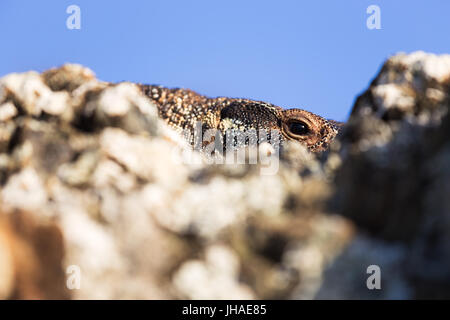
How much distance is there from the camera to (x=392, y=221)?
178 centimetres

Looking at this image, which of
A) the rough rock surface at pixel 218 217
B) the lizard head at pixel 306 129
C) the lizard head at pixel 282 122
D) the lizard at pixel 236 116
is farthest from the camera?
the lizard head at pixel 306 129

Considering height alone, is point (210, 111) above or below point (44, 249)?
above

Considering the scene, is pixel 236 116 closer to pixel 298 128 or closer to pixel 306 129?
pixel 298 128

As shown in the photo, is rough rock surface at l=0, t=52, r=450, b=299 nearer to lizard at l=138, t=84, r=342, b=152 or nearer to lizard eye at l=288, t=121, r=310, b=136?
lizard at l=138, t=84, r=342, b=152

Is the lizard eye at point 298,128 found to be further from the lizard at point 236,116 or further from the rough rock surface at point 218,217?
the rough rock surface at point 218,217

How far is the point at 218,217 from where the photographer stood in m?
1.82

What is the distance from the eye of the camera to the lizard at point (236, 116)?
5.67 meters

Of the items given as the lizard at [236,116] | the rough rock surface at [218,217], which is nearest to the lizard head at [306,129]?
the lizard at [236,116]

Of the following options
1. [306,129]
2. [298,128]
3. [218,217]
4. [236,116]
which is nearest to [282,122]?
[298,128]

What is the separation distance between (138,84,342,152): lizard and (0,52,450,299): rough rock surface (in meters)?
3.45

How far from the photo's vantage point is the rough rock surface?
5.58 ft

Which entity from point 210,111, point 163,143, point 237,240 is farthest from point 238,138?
point 237,240
